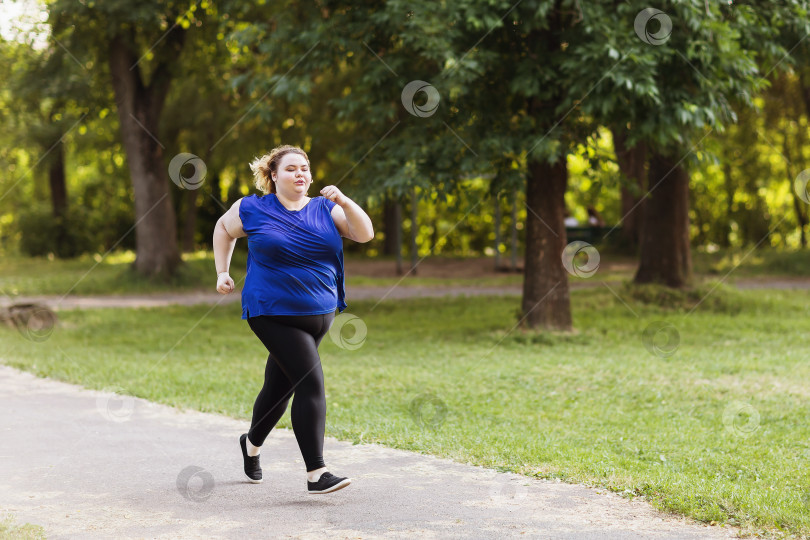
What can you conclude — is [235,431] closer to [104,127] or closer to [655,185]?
[655,185]

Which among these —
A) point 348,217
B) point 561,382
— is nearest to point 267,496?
point 348,217

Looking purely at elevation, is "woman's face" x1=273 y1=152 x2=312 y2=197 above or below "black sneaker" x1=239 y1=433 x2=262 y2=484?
above

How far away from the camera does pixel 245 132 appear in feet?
79.2

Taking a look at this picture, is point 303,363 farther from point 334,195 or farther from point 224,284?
point 334,195

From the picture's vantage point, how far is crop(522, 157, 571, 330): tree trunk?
487 inches

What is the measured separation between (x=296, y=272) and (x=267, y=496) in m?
1.28

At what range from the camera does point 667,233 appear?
16125 millimetres

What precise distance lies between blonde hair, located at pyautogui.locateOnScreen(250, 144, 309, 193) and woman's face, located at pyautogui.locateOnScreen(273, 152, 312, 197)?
0.13 ft

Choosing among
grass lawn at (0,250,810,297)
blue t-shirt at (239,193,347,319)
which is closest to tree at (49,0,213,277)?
grass lawn at (0,250,810,297)

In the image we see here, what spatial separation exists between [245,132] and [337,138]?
4.97 m

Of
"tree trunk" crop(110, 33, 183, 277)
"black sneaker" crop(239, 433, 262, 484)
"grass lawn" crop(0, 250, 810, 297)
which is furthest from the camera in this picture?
"grass lawn" crop(0, 250, 810, 297)

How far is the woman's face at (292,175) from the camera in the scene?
5.02 metres

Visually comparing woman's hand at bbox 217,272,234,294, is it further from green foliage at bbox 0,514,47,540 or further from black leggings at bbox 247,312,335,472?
green foliage at bbox 0,514,47,540

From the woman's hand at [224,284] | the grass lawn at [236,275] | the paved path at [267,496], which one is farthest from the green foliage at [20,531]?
the grass lawn at [236,275]
